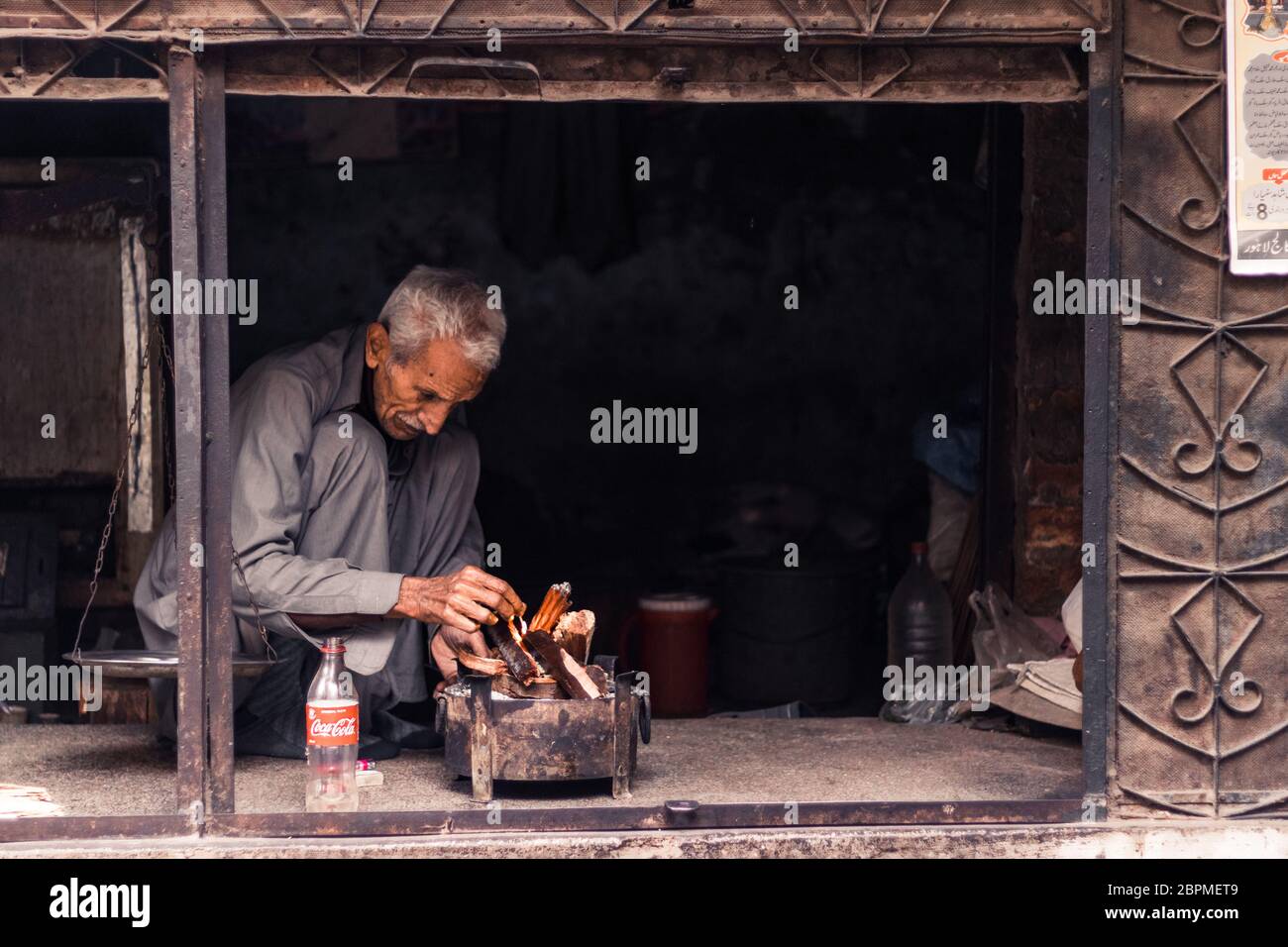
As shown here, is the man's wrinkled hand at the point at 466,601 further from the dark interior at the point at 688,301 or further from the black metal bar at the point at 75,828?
the dark interior at the point at 688,301

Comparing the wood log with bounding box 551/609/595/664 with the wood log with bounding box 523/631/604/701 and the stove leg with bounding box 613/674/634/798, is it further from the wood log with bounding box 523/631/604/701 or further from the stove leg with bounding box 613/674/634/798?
the stove leg with bounding box 613/674/634/798

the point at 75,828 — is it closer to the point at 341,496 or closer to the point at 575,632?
the point at 341,496

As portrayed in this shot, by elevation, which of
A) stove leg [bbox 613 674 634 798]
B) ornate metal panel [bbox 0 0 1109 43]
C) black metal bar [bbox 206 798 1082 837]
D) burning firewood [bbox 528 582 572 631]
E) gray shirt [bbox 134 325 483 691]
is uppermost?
ornate metal panel [bbox 0 0 1109 43]

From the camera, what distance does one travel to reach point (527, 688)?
448cm

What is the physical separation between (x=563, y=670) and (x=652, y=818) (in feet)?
1.50

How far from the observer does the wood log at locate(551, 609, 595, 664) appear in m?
4.62

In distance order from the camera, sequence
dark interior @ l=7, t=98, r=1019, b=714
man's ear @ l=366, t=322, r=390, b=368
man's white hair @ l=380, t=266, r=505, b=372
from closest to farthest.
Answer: man's white hair @ l=380, t=266, r=505, b=372
man's ear @ l=366, t=322, r=390, b=368
dark interior @ l=7, t=98, r=1019, b=714

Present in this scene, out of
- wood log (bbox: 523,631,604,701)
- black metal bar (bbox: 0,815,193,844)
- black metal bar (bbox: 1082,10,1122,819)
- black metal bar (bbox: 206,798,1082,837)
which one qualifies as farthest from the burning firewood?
black metal bar (bbox: 1082,10,1122,819)

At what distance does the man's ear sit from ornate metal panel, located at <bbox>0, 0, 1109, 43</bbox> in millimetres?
1097

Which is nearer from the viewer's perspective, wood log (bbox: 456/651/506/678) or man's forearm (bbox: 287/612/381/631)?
wood log (bbox: 456/651/506/678)

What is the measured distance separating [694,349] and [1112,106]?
3687 millimetres

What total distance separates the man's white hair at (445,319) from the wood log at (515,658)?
863 mm

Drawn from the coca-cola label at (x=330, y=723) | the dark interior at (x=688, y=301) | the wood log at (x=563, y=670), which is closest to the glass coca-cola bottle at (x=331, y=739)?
the coca-cola label at (x=330, y=723)

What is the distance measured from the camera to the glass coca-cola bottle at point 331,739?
4301 millimetres
